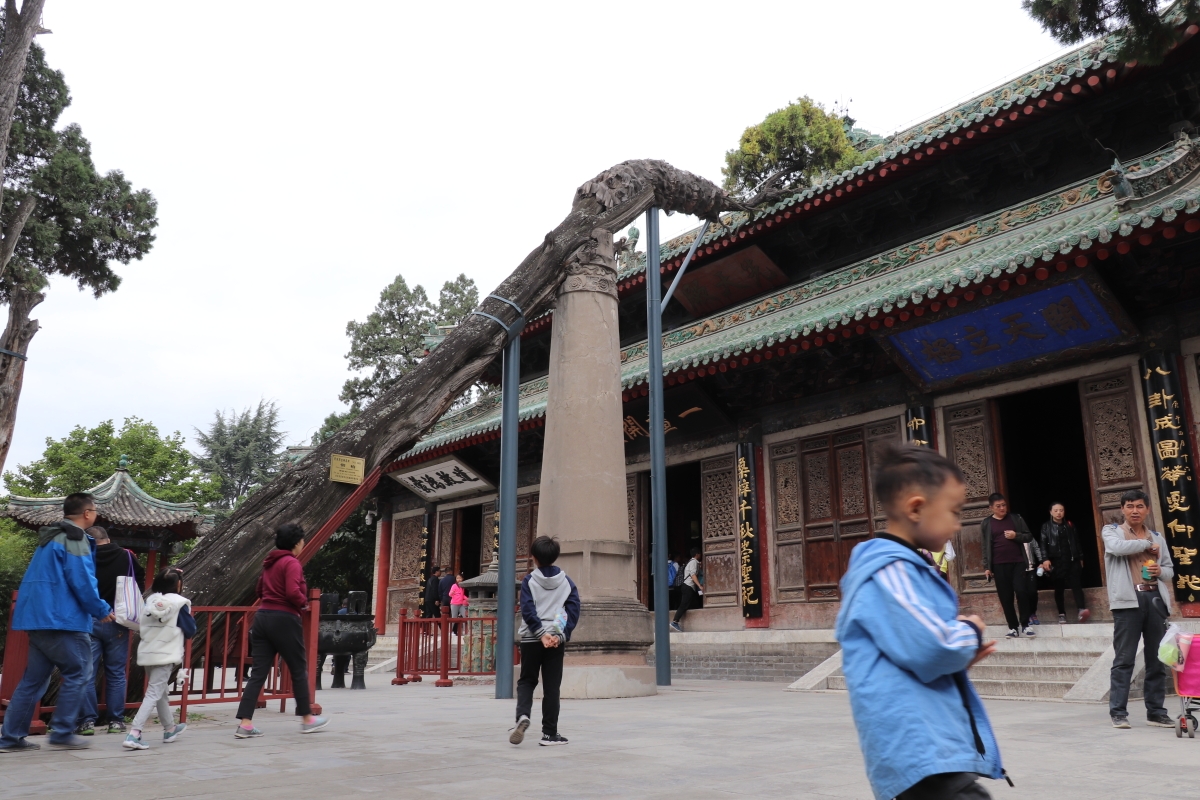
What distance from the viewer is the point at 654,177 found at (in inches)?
378

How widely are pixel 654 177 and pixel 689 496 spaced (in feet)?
33.7

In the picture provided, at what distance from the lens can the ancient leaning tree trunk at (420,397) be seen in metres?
6.09

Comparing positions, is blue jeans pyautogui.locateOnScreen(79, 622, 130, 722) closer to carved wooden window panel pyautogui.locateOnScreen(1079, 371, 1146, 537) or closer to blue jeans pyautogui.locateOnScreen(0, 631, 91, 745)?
blue jeans pyautogui.locateOnScreen(0, 631, 91, 745)

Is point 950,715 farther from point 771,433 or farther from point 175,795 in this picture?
point 771,433

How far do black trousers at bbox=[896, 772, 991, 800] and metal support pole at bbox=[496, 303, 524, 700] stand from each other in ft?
20.8

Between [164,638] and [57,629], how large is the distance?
22.0 inches

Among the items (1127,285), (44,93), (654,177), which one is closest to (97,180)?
(44,93)

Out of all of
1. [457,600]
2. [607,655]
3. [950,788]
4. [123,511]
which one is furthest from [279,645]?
[123,511]

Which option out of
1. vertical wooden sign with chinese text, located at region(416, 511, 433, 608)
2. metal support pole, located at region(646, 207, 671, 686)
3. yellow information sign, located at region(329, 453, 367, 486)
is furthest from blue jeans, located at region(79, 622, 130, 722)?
vertical wooden sign with chinese text, located at region(416, 511, 433, 608)

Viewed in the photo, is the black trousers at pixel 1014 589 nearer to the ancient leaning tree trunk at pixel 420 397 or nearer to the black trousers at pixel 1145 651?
the black trousers at pixel 1145 651

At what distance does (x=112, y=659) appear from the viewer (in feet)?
18.6

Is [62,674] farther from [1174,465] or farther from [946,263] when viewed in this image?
[946,263]

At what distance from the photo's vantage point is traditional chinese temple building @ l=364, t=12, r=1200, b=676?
8617 mm

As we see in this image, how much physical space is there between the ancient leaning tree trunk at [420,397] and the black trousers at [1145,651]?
498cm
